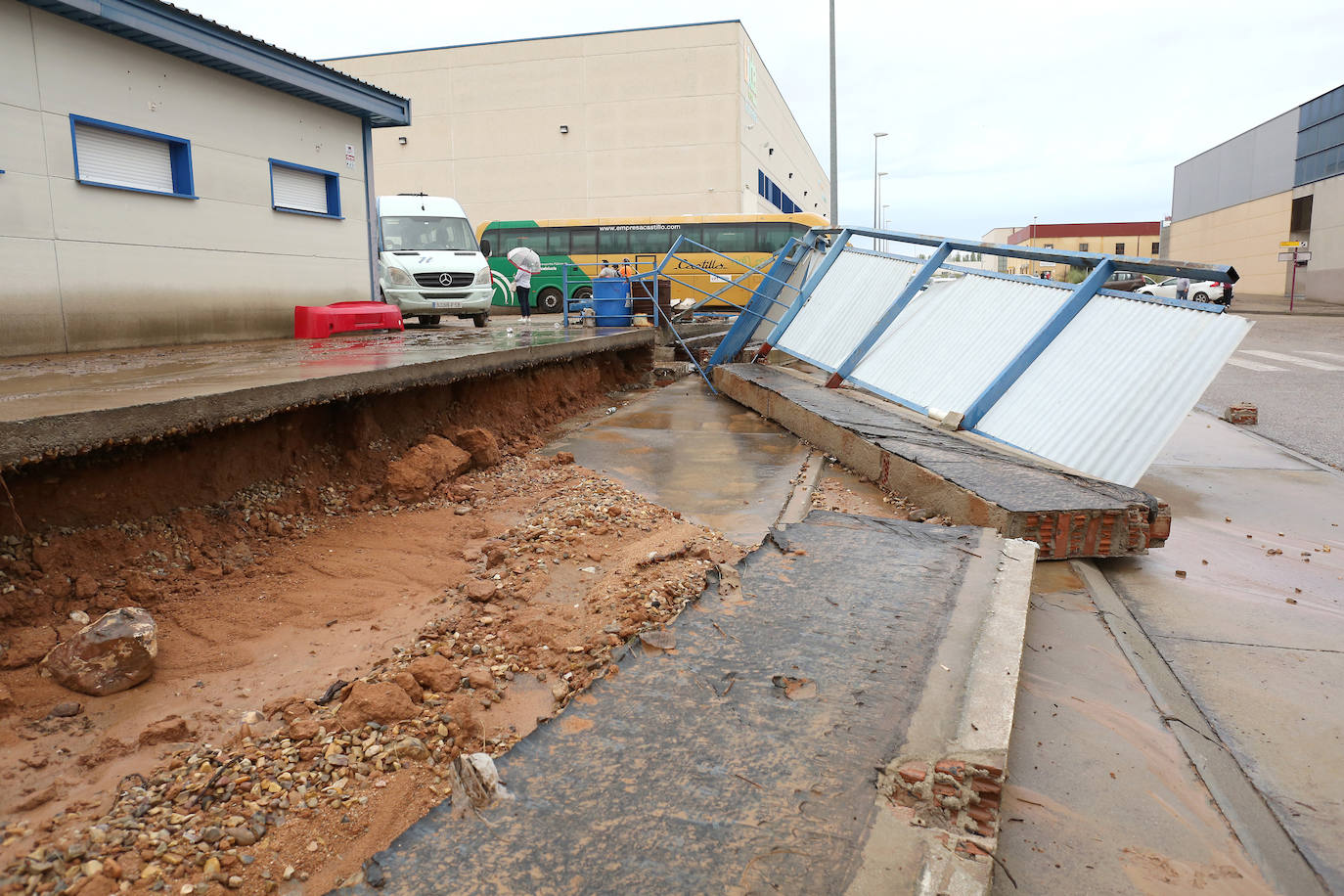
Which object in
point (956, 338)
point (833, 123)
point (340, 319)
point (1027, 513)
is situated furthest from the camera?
point (833, 123)

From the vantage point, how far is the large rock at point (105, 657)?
291cm

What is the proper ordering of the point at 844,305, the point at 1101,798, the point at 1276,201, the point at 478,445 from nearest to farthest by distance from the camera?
1. the point at 1101,798
2. the point at 478,445
3. the point at 844,305
4. the point at 1276,201

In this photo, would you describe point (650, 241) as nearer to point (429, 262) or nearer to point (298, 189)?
point (429, 262)

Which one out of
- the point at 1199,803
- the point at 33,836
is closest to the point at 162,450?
the point at 33,836

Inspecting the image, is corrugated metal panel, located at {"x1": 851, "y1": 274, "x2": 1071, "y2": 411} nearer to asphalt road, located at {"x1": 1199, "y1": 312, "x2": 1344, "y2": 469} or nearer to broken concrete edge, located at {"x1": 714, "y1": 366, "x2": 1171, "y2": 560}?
broken concrete edge, located at {"x1": 714, "y1": 366, "x2": 1171, "y2": 560}

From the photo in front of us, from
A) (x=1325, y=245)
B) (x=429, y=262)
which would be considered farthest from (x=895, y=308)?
(x=1325, y=245)

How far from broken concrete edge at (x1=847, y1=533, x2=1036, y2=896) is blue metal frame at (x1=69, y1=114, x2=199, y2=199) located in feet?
30.3

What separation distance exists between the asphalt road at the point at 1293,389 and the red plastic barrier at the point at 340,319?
952cm

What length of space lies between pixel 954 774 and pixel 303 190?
38.5ft

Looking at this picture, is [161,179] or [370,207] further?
[370,207]

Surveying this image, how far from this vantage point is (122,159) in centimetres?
879

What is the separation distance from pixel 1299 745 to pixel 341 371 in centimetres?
518

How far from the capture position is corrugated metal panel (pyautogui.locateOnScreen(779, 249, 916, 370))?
8.59 m

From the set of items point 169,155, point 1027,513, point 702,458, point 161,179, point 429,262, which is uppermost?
point 169,155
